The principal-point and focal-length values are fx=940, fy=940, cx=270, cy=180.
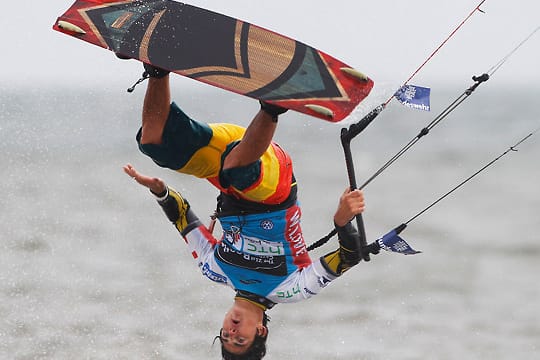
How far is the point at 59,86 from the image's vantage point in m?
20.0

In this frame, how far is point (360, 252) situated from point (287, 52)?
1072 millimetres

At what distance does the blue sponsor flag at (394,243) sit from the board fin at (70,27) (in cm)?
177

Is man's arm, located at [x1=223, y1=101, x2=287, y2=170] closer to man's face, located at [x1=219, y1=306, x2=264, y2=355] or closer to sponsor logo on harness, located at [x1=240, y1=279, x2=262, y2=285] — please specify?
sponsor logo on harness, located at [x1=240, y1=279, x2=262, y2=285]

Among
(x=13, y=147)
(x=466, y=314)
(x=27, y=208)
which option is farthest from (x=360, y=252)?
(x=13, y=147)

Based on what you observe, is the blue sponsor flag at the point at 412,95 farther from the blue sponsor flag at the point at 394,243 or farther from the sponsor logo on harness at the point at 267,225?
the sponsor logo on harness at the point at 267,225

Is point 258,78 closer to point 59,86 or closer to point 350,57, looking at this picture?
point 59,86

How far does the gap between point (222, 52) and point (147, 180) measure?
3.30 feet

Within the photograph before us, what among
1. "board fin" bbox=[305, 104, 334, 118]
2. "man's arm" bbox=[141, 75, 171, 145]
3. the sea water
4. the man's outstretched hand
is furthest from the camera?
the sea water

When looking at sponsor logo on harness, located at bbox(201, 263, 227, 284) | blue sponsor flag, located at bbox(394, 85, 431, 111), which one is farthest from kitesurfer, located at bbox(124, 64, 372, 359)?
blue sponsor flag, located at bbox(394, 85, 431, 111)

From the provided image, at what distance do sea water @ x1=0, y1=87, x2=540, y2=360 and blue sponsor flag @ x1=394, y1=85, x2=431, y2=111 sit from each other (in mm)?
320

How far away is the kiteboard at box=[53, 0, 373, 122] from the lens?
4344mm

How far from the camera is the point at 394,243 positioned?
468 centimetres

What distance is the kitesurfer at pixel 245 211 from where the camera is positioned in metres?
4.54

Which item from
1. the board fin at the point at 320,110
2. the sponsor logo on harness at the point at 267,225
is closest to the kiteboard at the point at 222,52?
the board fin at the point at 320,110
